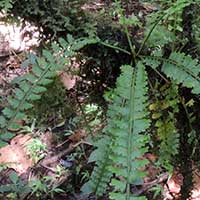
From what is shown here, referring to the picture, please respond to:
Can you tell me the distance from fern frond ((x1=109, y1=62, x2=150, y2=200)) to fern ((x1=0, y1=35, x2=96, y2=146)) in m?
0.21

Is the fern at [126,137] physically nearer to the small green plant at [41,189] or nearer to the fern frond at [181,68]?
the fern frond at [181,68]

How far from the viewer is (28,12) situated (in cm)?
161

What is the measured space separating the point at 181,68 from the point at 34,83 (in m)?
0.49

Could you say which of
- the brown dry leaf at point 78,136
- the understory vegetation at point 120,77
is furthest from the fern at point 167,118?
the brown dry leaf at point 78,136

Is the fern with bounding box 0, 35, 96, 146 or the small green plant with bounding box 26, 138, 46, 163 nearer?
the fern with bounding box 0, 35, 96, 146

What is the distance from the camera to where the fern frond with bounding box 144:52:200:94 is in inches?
58.7

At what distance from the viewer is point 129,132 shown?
1.28m

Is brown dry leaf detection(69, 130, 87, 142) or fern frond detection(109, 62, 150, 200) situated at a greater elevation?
fern frond detection(109, 62, 150, 200)

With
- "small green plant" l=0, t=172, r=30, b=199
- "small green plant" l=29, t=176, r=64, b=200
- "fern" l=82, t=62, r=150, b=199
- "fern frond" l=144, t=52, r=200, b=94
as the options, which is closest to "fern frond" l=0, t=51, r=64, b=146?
"fern" l=82, t=62, r=150, b=199

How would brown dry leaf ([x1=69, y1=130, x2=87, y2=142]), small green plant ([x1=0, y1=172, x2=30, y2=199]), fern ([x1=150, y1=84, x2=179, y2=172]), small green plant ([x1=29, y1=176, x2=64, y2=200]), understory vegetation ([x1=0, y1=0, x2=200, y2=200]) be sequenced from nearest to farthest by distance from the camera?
1. understory vegetation ([x1=0, y1=0, x2=200, y2=200])
2. fern ([x1=150, y1=84, x2=179, y2=172])
3. small green plant ([x1=0, y1=172, x2=30, y2=199])
4. small green plant ([x1=29, y1=176, x2=64, y2=200])
5. brown dry leaf ([x1=69, y1=130, x2=87, y2=142])

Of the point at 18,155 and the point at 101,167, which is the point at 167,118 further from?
the point at 18,155

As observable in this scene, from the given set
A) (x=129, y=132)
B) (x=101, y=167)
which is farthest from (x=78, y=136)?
(x=129, y=132)

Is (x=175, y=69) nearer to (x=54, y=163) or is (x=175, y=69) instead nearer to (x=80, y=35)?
(x=80, y=35)

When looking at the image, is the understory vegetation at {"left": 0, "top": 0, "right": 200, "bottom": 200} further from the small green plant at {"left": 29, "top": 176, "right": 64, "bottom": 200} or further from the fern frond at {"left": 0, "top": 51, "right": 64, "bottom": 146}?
the small green plant at {"left": 29, "top": 176, "right": 64, "bottom": 200}
